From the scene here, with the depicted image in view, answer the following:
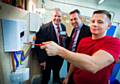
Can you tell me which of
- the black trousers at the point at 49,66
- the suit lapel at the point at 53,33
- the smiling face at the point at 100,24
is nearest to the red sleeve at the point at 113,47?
the smiling face at the point at 100,24

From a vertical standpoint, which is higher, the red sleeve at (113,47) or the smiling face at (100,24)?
the smiling face at (100,24)

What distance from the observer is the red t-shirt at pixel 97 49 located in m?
1.33

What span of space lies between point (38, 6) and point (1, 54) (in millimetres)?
1598

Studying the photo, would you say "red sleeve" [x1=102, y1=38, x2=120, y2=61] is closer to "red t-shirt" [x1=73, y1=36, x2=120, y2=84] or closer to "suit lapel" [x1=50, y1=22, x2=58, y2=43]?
"red t-shirt" [x1=73, y1=36, x2=120, y2=84]

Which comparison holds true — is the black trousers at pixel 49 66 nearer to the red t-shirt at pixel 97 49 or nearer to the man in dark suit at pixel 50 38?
the man in dark suit at pixel 50 38

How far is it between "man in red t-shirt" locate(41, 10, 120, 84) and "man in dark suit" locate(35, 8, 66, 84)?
Result: 97cm

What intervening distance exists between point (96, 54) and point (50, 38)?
1.49 meters

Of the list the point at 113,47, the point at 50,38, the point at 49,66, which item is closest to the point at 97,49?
the point at 113,47

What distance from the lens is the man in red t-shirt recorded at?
113cm

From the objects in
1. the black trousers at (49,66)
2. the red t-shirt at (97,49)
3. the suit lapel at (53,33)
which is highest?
the suit lapel at (53,33)

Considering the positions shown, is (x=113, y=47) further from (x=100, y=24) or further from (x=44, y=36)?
(x=44, y=36)

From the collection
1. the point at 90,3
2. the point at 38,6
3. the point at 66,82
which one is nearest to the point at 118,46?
the point at 66,82

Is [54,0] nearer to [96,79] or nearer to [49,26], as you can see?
[49,26]

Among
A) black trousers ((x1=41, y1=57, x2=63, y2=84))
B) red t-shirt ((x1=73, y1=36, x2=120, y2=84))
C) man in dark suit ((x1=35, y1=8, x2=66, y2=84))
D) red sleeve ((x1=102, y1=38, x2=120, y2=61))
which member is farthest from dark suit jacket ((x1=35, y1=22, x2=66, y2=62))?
red sleeve ((x1=102, y1=38, x2=120, y2=61))
